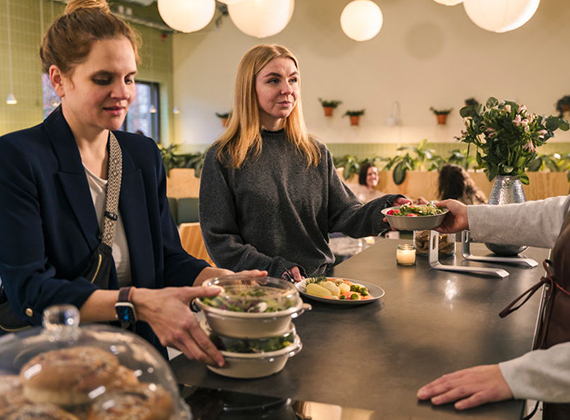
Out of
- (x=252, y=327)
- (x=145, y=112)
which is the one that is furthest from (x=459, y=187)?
(x=145, y=112)

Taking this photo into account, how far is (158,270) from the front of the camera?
1.53m

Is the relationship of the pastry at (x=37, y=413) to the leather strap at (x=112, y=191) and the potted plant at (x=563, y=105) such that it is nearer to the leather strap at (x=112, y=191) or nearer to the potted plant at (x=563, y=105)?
the leather strap at (x=112, y=191)

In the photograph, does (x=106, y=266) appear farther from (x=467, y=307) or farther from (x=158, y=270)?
(x=467, y=307)

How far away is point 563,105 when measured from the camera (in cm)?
823

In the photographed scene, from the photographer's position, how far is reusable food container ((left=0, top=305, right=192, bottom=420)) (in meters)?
0.66

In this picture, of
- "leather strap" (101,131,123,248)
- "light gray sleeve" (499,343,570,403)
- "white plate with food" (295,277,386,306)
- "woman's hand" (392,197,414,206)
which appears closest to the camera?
"light gray sleeve" (499,343,570,403)

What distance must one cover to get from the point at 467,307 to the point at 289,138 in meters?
1.02

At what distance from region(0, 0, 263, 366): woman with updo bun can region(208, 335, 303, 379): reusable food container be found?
3 cm

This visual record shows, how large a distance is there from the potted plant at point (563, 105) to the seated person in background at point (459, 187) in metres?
4.48

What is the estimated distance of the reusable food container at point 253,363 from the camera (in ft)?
3.39

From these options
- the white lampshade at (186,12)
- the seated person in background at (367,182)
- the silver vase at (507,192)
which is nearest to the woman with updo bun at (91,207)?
the silver vase at (507,192)

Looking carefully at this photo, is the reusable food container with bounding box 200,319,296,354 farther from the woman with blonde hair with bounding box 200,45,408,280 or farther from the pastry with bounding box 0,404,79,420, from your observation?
the woman with blonde hair with bounding box 200,45,408,280

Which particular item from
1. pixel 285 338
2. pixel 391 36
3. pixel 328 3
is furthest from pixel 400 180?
pixel 285 338

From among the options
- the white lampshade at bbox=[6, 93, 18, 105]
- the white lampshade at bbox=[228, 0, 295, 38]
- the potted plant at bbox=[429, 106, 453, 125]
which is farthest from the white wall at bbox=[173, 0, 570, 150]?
the white lampshade at bbox=[228, 0, 295, 38]
